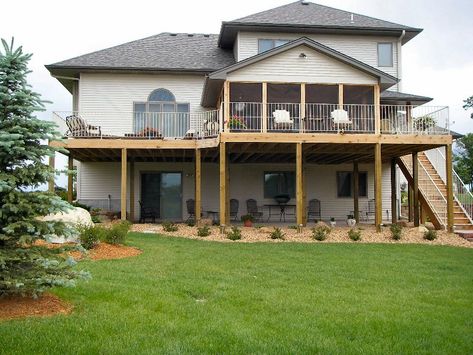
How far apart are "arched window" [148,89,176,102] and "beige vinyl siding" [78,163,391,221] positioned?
2.94m

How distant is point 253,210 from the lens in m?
21.8

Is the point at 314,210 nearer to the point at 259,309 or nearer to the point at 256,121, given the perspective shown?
the point at 256,121

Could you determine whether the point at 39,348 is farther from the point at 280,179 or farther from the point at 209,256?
the point at 280,179

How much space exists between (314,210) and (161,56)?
995 cm

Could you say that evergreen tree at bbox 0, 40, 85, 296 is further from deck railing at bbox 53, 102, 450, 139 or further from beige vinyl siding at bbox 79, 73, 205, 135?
beige vinyl siding at bbox 79, 73, 205, 135

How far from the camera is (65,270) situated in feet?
19.0

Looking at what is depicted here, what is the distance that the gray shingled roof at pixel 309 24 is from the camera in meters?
21.4

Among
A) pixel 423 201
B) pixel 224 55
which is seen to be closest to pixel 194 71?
pixel 224 55

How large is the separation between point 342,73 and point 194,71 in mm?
6818

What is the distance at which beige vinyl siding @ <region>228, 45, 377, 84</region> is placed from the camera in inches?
652

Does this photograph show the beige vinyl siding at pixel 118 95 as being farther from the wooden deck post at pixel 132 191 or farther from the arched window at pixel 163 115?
the wooden deck post at pixel 132 191

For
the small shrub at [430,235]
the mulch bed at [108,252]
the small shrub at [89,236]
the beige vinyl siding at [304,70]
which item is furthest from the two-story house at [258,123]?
the small shrub at [89,236]

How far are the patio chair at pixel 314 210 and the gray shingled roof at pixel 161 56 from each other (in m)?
7.49

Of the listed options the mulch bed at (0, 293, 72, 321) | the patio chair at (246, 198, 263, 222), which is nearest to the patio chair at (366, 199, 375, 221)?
the patio chair at (246, 198, 263, 222)
